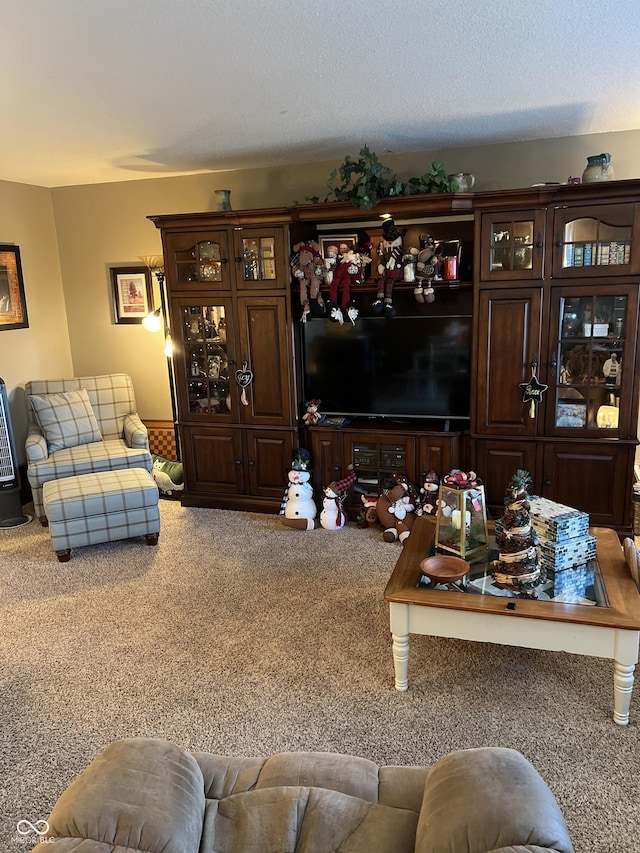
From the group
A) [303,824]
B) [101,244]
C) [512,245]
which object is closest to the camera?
[303,824]

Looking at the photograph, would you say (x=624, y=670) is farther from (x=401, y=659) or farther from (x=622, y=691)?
(x=401, y=659)

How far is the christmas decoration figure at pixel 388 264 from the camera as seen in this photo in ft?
13.4

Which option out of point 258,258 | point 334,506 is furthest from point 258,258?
point 334,506

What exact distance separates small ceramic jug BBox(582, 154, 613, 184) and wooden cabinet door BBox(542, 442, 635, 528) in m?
1.55

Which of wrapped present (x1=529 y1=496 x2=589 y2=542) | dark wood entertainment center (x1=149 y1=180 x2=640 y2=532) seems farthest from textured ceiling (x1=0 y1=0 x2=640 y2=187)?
wrapped present (x1=529 y1=496 x2=589 y2=542)

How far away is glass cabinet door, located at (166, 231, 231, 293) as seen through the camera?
4.40 m

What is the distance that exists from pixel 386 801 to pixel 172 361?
392 cm

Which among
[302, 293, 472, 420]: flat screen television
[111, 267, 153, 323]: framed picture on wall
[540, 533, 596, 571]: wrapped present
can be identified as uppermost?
[111, 267, 153, 323]: framed picture on wall

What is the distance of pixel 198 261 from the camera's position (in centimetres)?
449

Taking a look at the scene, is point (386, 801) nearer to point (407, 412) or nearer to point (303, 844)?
point (303, 844)

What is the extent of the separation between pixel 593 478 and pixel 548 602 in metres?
1.78

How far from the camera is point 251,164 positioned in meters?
4.55

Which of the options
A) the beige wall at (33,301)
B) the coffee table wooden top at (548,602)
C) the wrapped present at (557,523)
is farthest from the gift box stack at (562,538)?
the beige wall at (33,301)

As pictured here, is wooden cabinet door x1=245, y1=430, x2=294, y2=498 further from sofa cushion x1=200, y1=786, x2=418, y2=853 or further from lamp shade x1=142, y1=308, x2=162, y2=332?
sofa cushion x1=200, y1=786, x2=418, y2=853
